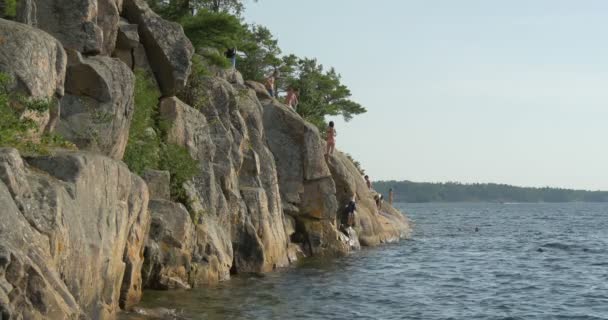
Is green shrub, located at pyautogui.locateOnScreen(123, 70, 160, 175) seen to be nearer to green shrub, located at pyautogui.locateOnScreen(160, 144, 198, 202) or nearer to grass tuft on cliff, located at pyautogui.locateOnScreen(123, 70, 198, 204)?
grass tuft on cliff, located at pyautogui.locateOnScreen(123, 70, 198, 204)

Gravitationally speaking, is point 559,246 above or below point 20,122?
below

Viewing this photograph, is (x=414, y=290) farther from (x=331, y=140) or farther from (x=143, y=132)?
(x=331, y=140)

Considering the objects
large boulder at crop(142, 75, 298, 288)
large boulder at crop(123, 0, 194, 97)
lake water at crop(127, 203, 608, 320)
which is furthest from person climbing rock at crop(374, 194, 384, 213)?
large boulder at crop(123, 0, 194, 97)

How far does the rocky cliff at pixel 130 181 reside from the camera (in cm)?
1261

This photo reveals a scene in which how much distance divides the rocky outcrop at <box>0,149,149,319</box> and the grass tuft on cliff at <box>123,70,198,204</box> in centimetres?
363

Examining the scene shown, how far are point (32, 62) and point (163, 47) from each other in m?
9.06

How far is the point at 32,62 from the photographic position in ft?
54.8

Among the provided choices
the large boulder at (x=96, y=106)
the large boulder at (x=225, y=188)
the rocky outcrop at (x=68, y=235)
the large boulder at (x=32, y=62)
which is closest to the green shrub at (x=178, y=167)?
the large boulder at (x=225, y=188)

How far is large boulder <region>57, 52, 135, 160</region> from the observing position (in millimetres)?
19453

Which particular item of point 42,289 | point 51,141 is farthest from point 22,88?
point 42,289

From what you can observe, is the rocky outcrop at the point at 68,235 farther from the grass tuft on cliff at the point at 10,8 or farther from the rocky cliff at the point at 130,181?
the grass tuft on cliff at the point at 10,8

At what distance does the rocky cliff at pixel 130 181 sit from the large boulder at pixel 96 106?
0.04 metres

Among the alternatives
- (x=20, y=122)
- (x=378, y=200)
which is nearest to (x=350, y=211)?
(x=378, y=200)

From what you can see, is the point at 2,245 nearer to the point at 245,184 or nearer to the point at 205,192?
the point at 205,192
